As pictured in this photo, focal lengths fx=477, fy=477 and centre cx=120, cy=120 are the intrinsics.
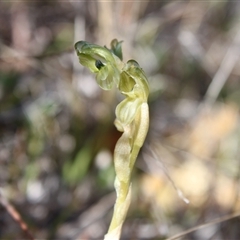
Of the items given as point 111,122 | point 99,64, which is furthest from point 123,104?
point 111,122

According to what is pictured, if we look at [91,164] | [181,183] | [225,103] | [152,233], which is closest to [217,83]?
[225,103]

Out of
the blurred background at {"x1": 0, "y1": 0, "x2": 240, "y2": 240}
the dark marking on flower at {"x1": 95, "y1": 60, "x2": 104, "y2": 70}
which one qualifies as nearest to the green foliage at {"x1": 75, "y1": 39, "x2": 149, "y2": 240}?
the dark marking on flower at {"x1": 95, "y1": 60, "x2": 104, "y2": 70}

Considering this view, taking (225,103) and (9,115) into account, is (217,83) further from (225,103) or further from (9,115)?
(9,115)

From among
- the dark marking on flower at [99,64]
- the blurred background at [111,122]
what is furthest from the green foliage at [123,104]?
the blurred background at [111,122]

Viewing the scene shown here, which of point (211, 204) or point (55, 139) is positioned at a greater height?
point (55, 139)

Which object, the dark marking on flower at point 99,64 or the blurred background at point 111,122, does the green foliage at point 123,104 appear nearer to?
the dark marking on flower at point 99,64

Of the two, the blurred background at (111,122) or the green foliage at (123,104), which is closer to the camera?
the green foliage at (123,104)

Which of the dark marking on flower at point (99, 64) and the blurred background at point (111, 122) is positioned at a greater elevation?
the dark marking on flower at point (99, 64)

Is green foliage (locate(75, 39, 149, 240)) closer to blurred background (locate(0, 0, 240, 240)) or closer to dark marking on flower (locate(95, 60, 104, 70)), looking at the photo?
dark marking on flower (locate(95, 60, 104, 70))
